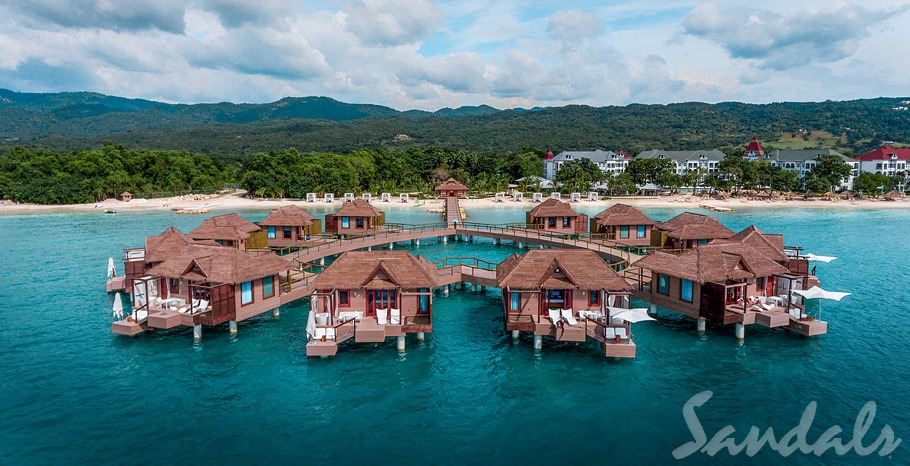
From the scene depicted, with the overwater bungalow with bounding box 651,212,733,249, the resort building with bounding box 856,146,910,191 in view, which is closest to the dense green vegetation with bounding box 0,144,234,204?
the overwater bungalow with bounding box 651,212,733,249

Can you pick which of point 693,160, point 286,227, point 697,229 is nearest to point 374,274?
point 286,227

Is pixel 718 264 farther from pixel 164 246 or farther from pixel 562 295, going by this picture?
pixel 164 246

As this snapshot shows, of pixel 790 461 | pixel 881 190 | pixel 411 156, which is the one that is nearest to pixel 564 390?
pixel 790 461

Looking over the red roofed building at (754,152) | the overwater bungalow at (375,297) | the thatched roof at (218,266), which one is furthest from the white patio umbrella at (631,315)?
the red roofed building at (754,152)

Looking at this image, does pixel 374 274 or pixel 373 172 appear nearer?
pixel 374 274

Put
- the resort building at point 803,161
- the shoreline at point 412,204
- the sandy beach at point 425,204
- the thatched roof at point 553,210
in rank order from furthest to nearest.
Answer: the resort building at point 803,161 → the sandy beach at point 425,204 → the shoreline at point 412,204 → the thatched roof at point 553,210

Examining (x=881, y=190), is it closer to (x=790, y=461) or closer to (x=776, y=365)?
(x=776, y=365)

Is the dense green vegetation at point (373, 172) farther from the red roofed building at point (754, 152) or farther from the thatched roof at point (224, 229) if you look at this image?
the thatched roof at point (224, 229)
